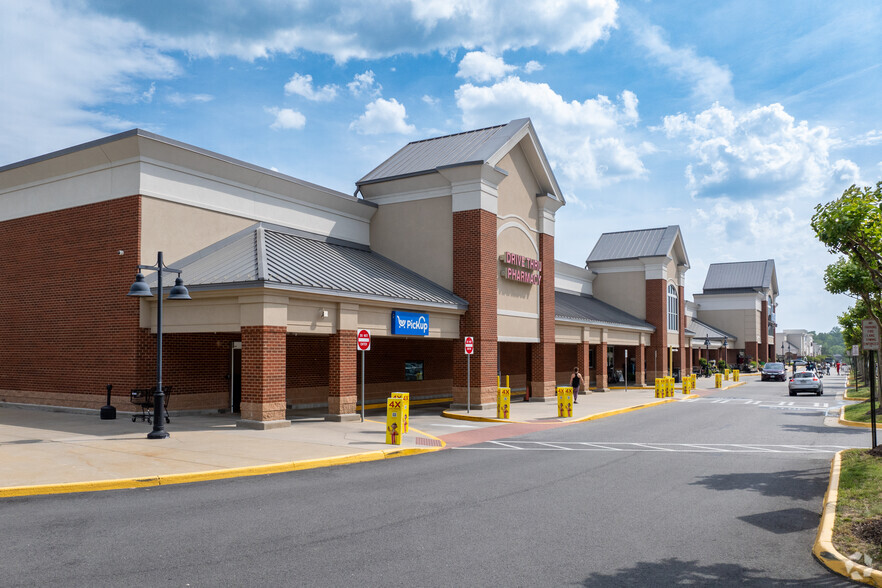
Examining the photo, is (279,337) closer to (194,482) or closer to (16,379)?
(194,482)

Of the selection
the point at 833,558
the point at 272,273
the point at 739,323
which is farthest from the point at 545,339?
the point at 739,323

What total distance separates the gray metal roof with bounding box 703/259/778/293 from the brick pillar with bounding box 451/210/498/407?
6575cm

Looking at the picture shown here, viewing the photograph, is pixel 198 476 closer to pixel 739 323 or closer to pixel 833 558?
pixel 833 558

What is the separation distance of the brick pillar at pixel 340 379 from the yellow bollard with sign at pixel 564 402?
24.7 feet

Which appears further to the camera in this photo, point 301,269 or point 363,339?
point 301,269

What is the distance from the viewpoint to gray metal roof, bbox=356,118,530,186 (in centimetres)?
2694

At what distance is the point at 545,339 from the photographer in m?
30.7

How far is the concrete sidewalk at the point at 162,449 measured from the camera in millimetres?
10836

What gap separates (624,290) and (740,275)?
132ft

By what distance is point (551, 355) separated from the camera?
3103 cm

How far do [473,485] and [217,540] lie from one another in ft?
14.8

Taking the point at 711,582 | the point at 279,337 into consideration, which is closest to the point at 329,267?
the point at 279,337

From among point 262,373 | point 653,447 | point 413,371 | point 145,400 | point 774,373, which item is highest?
point 262,373

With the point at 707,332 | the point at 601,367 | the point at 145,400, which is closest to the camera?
the point at 145,400
